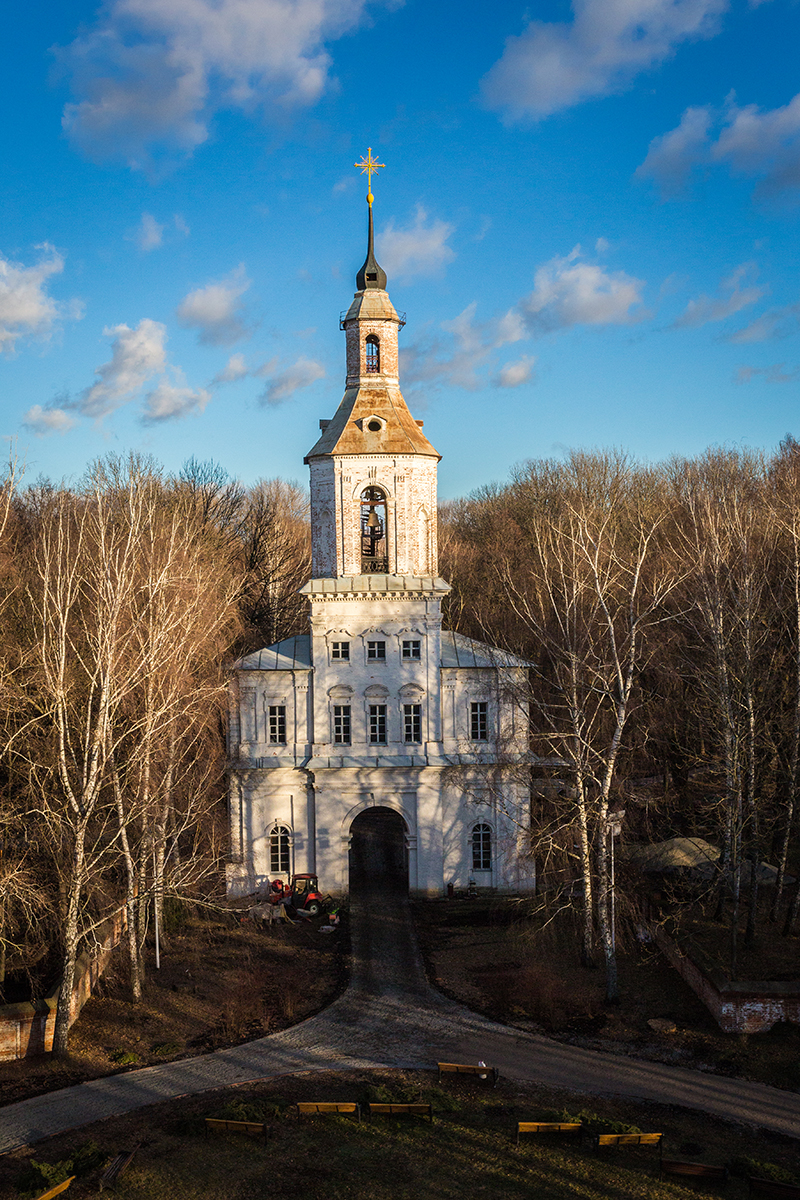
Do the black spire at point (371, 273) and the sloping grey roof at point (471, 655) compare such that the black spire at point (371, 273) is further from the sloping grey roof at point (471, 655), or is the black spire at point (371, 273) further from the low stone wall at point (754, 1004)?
the low stone wall at point (754, 1004)

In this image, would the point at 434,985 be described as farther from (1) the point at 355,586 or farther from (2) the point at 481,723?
(1) the point at 355,586

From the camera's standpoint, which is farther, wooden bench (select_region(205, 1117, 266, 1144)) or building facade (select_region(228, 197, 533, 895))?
building facade (select_region(228, 197, 533, 895))

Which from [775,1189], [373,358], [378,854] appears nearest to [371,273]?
[373,358]

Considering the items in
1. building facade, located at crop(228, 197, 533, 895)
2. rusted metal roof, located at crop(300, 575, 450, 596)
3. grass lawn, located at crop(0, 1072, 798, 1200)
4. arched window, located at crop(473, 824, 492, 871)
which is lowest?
grass lawn, located at crop(0, 1072, 798, 1200)

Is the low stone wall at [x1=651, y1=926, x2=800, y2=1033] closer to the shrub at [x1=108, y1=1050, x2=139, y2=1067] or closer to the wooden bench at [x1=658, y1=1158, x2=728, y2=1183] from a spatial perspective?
the wooden bench at [x1=658, y1=1158, x2=728, y2=1183]

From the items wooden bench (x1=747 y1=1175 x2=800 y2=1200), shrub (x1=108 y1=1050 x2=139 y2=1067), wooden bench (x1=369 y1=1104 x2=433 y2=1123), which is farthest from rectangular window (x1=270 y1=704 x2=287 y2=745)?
wooden bench (x1=747 y1=1175 x2=800 y2=1200)

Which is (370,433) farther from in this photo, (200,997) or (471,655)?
(200,997)
